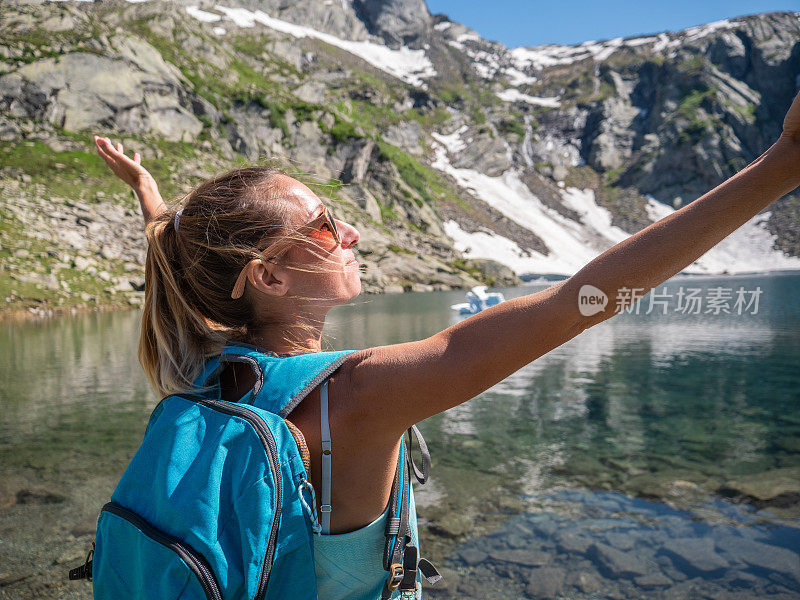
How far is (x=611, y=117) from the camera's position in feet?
609

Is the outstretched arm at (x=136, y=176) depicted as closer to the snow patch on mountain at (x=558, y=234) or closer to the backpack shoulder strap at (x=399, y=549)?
the backpack shoulder strap at (x=399, y=549)

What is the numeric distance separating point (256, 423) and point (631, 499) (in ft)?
25.5

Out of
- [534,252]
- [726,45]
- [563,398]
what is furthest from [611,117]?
[563,398]

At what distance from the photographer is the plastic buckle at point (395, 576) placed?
1727 millimetres

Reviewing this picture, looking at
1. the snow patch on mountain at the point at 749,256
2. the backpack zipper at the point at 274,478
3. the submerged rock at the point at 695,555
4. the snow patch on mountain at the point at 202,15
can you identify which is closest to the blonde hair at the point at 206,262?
the backpack zipper at the point at 274,478

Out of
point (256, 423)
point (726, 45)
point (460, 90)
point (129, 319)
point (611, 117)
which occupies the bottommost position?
point (129, 319)

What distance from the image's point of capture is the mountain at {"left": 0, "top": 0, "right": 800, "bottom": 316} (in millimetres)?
52469

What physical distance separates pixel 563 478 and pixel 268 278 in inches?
313

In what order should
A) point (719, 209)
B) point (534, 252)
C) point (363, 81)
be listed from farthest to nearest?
point (363, 81), point (534, 252), point (719, 209)

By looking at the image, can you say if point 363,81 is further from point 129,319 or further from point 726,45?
point 129,319

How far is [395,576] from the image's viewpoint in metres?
1.74

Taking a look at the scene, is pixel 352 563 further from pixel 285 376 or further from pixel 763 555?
pixel 763 555

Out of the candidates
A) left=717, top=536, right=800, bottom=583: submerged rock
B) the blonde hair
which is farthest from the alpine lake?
the blonde hair

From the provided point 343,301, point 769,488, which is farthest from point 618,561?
point 343,301
